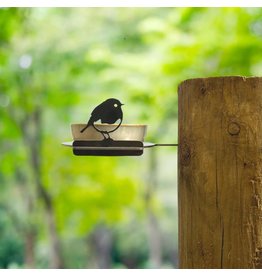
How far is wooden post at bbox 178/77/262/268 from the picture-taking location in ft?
4.83

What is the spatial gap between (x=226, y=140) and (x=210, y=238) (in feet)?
0.89

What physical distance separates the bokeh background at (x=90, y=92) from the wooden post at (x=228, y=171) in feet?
12.8

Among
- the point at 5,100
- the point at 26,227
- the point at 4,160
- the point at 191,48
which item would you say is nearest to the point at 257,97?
the point at 191,48

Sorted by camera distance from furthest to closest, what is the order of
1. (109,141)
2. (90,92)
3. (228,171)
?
(90,92) < (109,141) < (228,171)

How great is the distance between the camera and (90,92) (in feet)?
28.5

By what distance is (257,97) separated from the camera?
1.48m

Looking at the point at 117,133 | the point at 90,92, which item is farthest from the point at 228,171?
the point at 90,92

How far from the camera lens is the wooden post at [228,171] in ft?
4.83

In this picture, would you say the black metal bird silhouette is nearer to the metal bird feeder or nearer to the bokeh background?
the metal bird feeder

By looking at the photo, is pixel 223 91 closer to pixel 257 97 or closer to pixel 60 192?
pixel 257 97

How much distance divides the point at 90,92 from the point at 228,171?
7299 mm

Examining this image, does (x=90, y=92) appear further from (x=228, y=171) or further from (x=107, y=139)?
(x=228, y=171)
